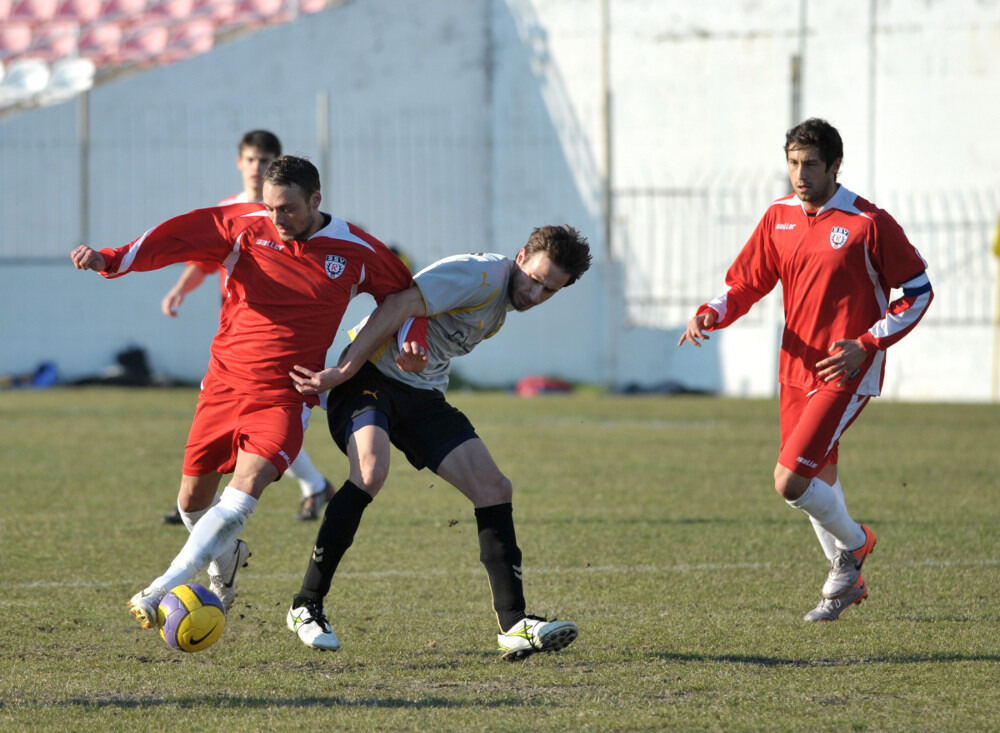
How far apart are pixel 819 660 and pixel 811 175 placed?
74.2 inches

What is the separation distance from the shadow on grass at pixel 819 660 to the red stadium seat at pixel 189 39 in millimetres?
17122

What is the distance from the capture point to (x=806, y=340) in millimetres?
5559

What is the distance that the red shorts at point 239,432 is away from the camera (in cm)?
488

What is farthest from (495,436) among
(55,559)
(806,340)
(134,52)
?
(134,52)

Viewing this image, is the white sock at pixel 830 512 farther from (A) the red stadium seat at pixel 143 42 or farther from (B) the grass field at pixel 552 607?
(A) the red stadium seat at pixel 143 42

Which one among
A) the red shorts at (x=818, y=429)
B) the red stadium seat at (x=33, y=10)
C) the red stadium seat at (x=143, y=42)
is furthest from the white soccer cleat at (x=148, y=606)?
the red stadium seat at (x=33, y=10)

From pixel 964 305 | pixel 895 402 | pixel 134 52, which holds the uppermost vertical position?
pixel 134 52

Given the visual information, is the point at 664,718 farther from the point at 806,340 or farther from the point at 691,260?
the point at 691,260

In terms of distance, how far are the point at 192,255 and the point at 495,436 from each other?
7.48 meters

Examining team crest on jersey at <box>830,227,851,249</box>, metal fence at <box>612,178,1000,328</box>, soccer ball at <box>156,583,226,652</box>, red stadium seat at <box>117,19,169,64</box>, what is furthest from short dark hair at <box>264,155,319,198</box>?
red stadium seat at <box>117,19,169,64</box>

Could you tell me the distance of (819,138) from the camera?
17.5ft

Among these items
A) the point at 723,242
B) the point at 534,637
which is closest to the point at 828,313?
the point at 534,637

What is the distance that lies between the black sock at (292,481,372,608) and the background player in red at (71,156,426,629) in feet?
0.84

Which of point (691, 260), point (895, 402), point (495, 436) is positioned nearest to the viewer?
point (495, 436)
